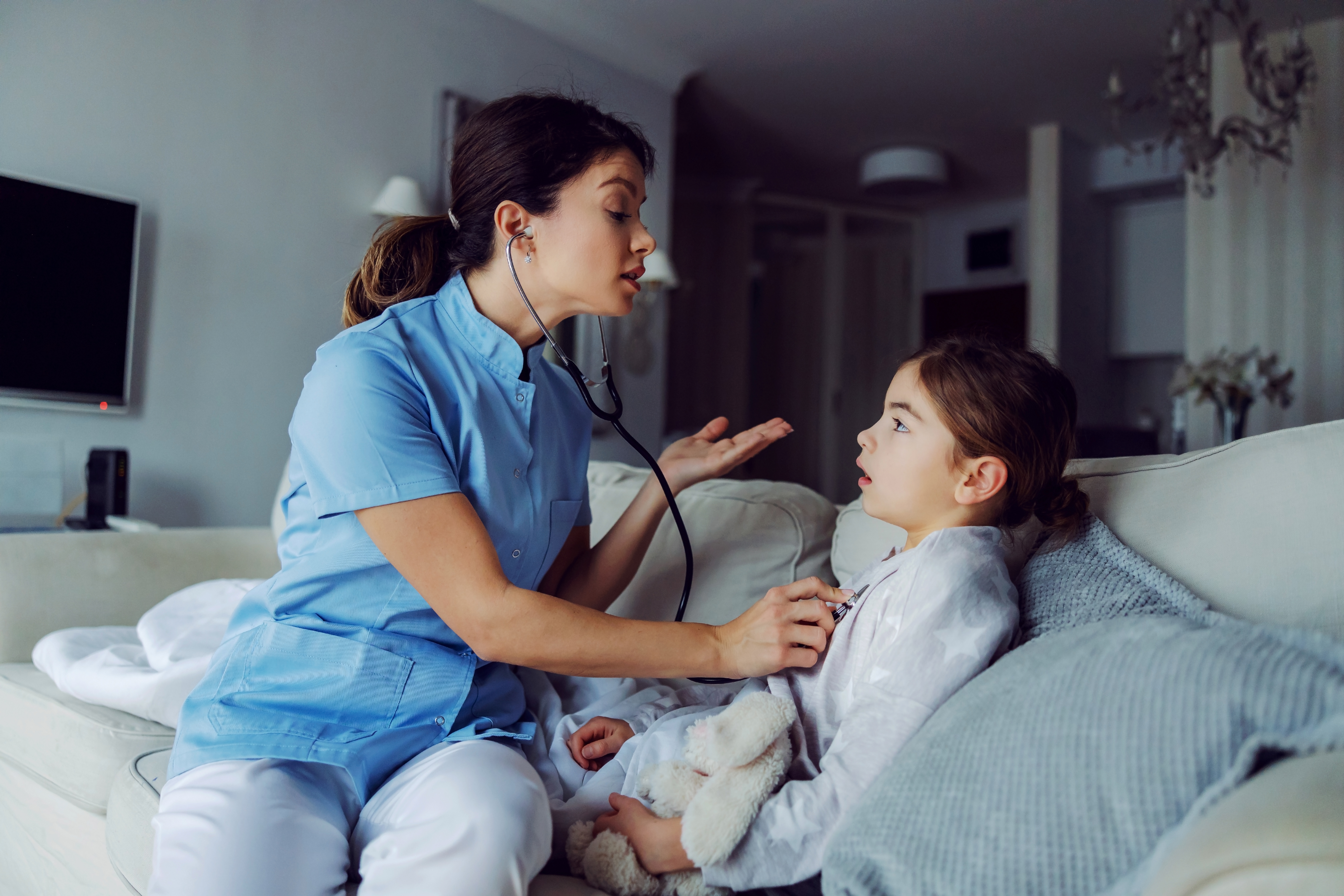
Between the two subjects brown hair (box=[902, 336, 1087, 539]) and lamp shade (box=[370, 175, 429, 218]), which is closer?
brown hair (box=[902, 336, 1087, 539])

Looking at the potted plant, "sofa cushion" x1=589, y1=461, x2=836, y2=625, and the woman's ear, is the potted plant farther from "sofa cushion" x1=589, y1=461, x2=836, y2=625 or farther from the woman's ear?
the woman's ear

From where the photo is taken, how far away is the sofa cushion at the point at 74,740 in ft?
4.27

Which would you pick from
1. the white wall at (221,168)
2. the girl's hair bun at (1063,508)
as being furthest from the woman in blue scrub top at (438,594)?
the white wall at (221,168)

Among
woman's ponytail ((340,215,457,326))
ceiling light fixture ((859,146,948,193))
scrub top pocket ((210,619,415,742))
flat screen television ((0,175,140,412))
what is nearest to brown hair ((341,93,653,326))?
woman's ponytail ((340,215,457,326))

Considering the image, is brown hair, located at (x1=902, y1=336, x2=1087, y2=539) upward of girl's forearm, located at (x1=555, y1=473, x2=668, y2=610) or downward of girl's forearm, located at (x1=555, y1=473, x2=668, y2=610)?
upward

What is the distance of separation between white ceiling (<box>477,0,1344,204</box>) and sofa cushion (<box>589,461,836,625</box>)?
305 centimetres

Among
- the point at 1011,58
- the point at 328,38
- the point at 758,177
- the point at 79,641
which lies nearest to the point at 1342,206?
the point at 1011,58

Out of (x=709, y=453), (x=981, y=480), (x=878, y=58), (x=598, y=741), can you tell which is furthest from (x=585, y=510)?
(x=878, y=58)

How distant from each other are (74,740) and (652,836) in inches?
39.6

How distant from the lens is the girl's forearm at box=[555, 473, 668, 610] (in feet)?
4.09

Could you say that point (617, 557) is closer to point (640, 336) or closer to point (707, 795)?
point (707, 795)

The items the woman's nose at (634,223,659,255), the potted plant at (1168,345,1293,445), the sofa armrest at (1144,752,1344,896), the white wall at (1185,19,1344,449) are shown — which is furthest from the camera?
the white wall at (1185,19,1344,449)

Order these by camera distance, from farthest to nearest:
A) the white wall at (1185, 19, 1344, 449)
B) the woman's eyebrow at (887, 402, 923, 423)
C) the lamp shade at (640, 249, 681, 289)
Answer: the white wall at (1185, 19, 1344, 449) → the lamp shade at (640, 249, 681, 289) → the woman's eyebrow at (887, 402, 923, 423)

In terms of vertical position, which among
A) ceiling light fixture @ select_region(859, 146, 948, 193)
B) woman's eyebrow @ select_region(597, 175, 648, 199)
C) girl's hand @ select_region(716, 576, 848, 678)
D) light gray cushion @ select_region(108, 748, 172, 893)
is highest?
ceiling light fixture @ select_region(859, 146, 948, 193)
